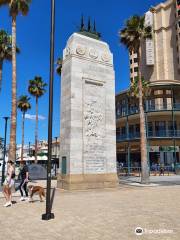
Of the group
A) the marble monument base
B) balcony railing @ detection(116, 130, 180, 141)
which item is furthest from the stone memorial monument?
balcony railing @ detection(116, 130, 180, 141)

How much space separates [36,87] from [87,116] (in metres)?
27.3

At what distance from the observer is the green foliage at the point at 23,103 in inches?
1891

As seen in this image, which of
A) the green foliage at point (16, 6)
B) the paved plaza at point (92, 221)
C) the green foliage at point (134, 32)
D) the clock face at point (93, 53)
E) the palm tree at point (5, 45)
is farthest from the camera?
the palm tree at point (5, 45)

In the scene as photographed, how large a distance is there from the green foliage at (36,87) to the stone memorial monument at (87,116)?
2453 cm

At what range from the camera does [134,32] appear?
2395 centimetres

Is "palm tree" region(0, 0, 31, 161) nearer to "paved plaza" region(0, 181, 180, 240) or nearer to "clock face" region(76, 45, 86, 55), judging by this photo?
"clock face" region(76, 45, 86, 55)

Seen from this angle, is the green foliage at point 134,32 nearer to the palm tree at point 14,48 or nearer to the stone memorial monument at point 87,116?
the stone memorial monument at point 87,116

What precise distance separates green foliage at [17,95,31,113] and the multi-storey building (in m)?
16.2

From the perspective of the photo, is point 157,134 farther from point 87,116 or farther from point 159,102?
point 87,116

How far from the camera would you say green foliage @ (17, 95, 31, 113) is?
158 feet

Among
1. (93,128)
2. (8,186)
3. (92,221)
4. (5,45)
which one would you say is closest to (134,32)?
(93,128)

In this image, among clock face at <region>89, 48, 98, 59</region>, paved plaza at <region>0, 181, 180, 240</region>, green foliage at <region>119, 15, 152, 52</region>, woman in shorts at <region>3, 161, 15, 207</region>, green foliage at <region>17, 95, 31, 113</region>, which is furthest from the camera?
green foliage at <region>17, 95, 31, 113</region>

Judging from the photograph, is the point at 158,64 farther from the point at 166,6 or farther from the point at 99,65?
the point at 99,65

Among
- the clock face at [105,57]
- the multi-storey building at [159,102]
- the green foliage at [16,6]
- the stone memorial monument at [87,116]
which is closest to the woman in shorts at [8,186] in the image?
the stone memorial monument at [87,116]
